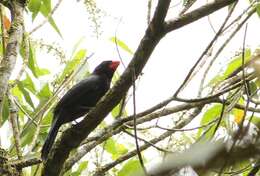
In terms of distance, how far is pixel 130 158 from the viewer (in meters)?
2.00

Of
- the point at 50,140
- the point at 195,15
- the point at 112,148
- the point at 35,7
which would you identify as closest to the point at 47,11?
the point at 35,7

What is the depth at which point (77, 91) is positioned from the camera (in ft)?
9.94

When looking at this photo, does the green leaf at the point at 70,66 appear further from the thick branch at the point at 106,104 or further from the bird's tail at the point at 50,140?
the thick branch at the point at 106,104

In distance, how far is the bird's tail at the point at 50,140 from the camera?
2095mm

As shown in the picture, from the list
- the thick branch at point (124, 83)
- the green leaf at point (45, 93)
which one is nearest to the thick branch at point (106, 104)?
the thick branch at point (124, 83)

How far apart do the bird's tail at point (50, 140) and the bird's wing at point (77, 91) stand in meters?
0.17

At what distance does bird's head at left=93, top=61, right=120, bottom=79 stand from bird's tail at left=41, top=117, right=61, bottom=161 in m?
0.75

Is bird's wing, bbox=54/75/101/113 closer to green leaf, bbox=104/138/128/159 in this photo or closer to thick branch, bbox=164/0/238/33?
green leaf, bbox=104/138/128/159

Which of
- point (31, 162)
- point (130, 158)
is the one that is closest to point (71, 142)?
point (31, 162)

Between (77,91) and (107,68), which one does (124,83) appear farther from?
(107,68)

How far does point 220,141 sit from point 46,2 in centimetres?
196

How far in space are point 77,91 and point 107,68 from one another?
20.7 inches

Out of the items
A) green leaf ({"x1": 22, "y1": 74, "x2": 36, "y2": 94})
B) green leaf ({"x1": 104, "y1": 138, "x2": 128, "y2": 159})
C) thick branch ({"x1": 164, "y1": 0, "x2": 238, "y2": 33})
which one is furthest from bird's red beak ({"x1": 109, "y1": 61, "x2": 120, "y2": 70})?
thick branch ({"x1": 164, "y1": 0, "x2": 238, "y2": 33})

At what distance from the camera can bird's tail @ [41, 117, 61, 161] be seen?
6.87 ft
